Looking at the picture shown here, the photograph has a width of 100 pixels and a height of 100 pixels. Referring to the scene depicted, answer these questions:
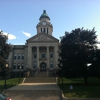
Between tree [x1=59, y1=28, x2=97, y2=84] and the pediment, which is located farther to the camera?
the pediment

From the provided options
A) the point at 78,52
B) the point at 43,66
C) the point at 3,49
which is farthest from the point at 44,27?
the point at 78,52

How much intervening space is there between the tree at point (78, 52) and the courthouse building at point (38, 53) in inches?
1030

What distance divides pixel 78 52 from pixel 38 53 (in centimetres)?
2973

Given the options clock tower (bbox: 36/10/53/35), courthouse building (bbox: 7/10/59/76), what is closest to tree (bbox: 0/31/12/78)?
courthouse building (bbox: 7/10/59/76)

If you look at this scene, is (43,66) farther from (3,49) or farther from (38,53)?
(3,49)

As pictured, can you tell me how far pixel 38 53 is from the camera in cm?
5859

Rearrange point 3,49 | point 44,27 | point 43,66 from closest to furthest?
1. point 3,49
2. point 43,66
3. point 44,27

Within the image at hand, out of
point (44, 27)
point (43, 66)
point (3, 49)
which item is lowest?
point (43, 66)

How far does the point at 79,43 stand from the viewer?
31047mm

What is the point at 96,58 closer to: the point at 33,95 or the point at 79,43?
the point at 79,43

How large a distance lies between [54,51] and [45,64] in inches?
248

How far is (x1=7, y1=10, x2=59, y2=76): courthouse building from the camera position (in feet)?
192

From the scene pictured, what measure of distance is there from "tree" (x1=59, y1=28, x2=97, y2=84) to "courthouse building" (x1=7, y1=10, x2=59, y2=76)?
26174 millimetres

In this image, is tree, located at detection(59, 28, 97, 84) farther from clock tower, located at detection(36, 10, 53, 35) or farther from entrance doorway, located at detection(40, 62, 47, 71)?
clock tower, located at detection(36, 10, 53, 35)
